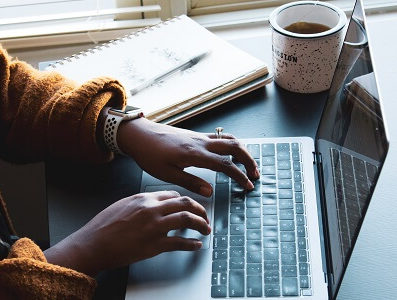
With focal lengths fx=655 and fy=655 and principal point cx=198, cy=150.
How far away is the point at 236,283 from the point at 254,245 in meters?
0.06

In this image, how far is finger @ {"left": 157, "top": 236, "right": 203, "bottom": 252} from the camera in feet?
2.53

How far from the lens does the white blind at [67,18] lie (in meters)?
1.30

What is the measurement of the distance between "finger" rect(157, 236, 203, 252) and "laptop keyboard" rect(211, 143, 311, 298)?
0.03 meters

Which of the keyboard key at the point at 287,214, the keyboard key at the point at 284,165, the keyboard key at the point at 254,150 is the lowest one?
the keyboard key at the point at 287,214

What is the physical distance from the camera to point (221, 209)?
843 millimetres

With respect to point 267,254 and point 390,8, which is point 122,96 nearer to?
point 267,254

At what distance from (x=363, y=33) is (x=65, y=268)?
441 millimetres

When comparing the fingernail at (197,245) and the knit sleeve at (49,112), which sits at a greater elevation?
the knit sleeve at (49,112)

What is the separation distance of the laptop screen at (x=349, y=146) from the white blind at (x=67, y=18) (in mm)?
542

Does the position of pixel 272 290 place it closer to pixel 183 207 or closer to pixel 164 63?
pixel 183 207

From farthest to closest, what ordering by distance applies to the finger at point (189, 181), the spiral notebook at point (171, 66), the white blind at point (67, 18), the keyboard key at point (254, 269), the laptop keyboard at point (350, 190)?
the white blind at point (67, 18) → the spiral notebook at point (171, 66) → the finger at point (189, 181) → the keyboard key at point (254, 269) → the laptop keyboard at point (350, 190)

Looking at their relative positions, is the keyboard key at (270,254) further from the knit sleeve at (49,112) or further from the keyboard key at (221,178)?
the knit sleeve at (49,112)

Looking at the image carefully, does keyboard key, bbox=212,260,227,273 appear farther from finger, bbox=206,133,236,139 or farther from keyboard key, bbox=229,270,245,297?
finger, bbox=206,133,236,139

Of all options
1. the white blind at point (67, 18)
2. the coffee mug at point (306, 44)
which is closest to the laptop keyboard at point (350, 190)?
the coffee mug at point (306, 44)
